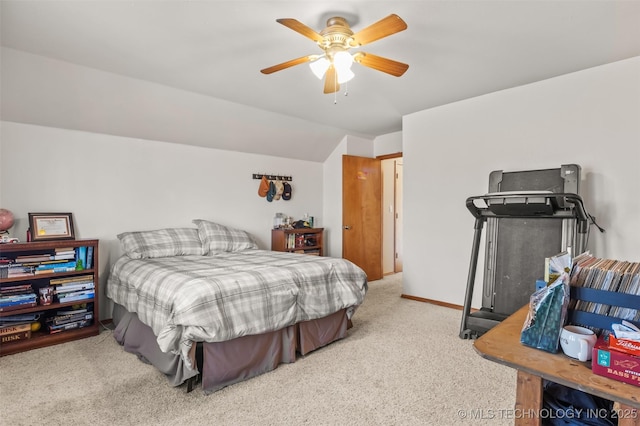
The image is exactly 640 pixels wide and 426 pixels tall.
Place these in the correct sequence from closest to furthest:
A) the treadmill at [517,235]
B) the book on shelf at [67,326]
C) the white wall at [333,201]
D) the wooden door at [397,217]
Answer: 1. the treadmill at [517,235]
2. the book on shelf at [67,326]
3. the white wall at [333,201]
4. the wooden door at [397,217]

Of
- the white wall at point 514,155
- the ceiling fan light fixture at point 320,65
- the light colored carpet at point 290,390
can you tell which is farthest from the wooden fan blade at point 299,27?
the white wall at point 514,155

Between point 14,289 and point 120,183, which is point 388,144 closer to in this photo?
point 120,183

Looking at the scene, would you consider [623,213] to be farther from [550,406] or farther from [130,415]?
[130,415]

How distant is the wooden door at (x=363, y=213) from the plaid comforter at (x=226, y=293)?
2105 mm

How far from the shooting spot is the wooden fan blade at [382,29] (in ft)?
6.03

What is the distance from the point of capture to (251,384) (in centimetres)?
229

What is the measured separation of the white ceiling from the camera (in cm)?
213

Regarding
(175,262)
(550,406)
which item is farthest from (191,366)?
(550,406)

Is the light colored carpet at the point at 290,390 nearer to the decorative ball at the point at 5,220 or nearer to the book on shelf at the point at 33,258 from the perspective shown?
the book on shelf at the point at 33,258

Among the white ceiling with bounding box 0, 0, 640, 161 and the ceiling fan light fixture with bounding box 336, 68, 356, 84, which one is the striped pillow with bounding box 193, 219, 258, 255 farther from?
the ceiling fan light fixture with bounding box 336, 68, 356, 84

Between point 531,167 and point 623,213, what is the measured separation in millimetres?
851

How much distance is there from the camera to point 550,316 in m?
0.98

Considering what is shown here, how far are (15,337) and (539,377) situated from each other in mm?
3702

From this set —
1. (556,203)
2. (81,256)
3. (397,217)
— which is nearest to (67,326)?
(81,256)
